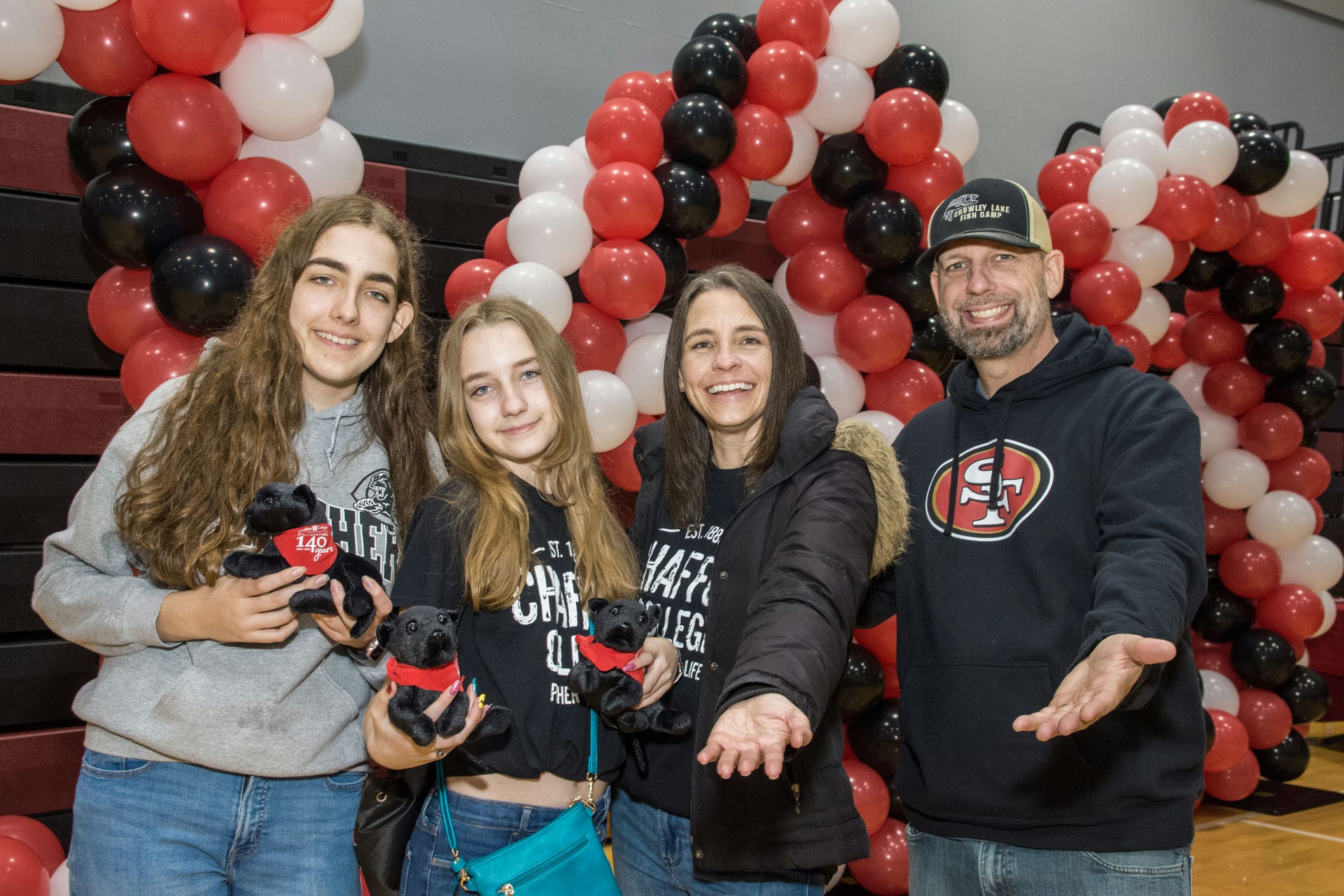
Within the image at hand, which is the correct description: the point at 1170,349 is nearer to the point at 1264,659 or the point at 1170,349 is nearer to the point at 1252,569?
the point at 1252,569

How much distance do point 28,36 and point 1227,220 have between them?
4264mm

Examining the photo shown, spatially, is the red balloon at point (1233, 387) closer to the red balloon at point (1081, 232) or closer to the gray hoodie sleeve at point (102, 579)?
the red balloon at point (1081, 232)

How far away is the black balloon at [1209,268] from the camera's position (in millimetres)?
4523

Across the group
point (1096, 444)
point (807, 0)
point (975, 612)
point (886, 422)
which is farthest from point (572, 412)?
point (807, 0)

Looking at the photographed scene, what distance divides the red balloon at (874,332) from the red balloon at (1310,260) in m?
2.14

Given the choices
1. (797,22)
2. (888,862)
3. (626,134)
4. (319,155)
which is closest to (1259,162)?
(797,22)

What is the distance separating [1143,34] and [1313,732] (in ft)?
14.7

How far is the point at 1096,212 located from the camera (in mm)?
A: 3951

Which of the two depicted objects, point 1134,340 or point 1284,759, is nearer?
point 1134,340

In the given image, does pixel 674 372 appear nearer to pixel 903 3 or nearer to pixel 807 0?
pixel 807 0

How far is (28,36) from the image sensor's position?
8.11ft

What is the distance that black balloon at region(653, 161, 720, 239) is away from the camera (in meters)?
3.24

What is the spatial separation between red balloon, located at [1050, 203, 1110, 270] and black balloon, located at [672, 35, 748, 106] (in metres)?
1.40

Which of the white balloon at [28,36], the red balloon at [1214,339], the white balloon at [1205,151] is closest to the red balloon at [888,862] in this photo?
the red balloon at [1214,339]
